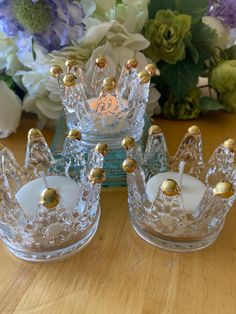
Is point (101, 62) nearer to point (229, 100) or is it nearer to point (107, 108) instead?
point (107, 108)

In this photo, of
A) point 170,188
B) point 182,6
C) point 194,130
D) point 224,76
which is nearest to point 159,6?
point 182,6

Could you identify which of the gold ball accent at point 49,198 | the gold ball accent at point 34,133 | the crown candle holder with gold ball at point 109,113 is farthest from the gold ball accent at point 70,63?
the gold ball accent at point 49,198

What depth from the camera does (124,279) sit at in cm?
32

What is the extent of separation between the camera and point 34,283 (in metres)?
0.32

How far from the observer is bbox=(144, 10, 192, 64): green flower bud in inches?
20.0

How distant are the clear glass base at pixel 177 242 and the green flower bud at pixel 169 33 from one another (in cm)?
27

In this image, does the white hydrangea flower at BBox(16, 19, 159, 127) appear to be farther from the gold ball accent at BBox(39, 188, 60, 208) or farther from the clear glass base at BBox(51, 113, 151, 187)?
the gold ball accent at BBox(39, 188, 60, 208)

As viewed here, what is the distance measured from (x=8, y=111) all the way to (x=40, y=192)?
174 millimetres

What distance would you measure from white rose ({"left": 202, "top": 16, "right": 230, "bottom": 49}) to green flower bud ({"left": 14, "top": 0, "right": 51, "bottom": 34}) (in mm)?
245

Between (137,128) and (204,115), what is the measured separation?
0.18 metres

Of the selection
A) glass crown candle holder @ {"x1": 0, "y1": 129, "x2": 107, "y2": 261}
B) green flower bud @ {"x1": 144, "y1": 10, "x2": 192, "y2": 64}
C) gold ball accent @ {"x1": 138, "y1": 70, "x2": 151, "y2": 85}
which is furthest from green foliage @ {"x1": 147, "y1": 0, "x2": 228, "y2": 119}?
glass crown candle holder @ {"x1": 0, "y1": 129, "x2": 107, "y2": 261}

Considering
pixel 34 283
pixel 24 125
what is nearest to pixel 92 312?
pixel 34 283

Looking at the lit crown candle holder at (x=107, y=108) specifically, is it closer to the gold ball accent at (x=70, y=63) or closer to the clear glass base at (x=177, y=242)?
the gold ball accent at (x=70, y=63)

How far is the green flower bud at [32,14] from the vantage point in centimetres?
44
